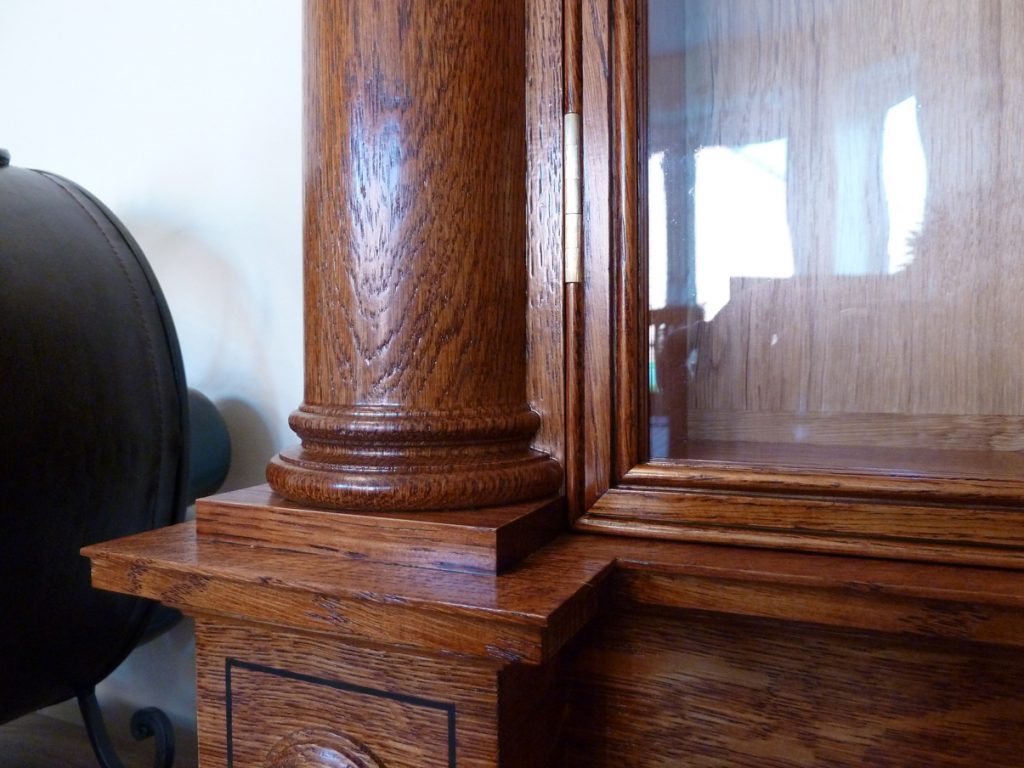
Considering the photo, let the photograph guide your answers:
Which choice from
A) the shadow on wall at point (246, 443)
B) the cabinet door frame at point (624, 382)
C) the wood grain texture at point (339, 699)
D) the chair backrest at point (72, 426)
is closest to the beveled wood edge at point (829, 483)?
the cabinet door frame at point (624, 382)

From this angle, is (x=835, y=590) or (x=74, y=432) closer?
(x=835, y=590)

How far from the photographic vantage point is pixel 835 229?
0.70 m

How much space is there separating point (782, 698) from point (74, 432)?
0.72m

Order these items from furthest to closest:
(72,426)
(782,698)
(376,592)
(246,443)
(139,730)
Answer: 1. (246,443)
2. (139,730)
3. (72,426)
4. (782,698)
5. (376,592)

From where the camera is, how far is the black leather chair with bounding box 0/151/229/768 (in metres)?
0.77

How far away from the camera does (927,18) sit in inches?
26.3

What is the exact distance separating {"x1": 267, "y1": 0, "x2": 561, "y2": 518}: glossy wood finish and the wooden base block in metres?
0.02

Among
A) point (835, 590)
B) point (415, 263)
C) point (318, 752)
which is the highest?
point (415, 263)

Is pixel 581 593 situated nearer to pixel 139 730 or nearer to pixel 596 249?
pixel 596 249

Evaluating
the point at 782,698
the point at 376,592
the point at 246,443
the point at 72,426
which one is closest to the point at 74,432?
the point at 72,426

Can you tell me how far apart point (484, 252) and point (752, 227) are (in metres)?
0.25

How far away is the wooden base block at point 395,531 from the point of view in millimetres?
561

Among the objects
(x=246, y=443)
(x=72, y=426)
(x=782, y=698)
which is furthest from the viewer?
(x=246, y=443)

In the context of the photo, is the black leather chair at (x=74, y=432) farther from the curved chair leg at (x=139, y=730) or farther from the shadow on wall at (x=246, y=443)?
the shadow on wall at (x=246, y=443)
